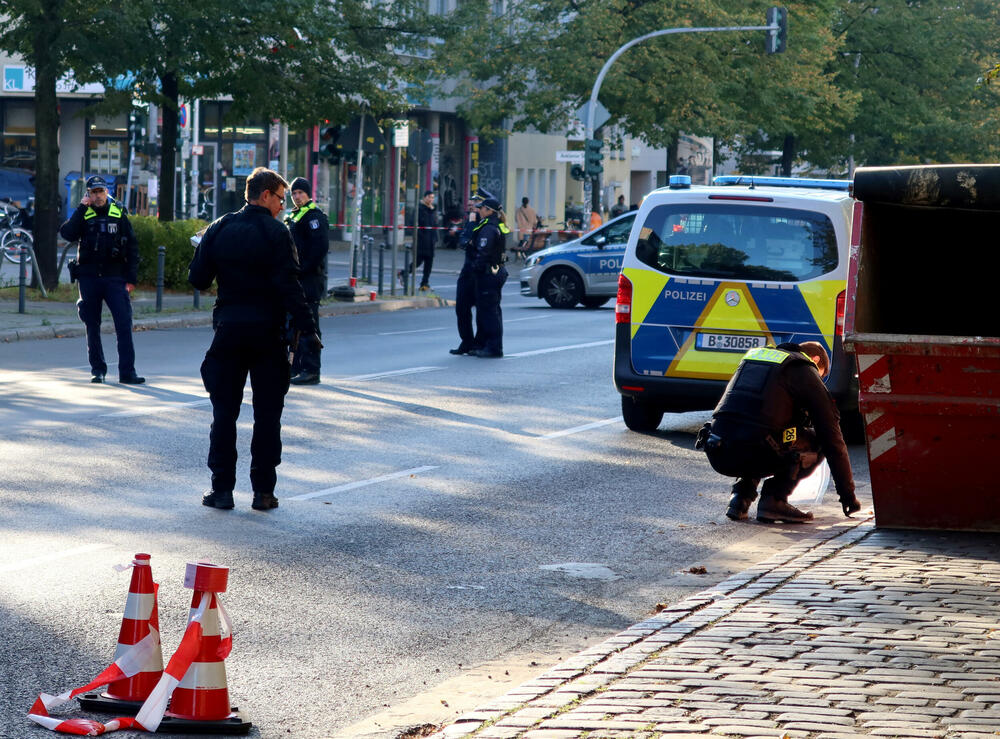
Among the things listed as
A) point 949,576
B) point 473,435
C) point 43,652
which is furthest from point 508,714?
point 473,435

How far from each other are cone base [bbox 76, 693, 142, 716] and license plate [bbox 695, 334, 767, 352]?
7.70m

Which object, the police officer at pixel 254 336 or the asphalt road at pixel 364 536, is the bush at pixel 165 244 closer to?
the asphalt road at pixel 364 536

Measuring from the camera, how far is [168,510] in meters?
8.90

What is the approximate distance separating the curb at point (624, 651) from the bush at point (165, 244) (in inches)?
716

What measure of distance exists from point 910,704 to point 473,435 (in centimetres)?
727

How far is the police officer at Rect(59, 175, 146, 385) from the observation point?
14586 millimetres

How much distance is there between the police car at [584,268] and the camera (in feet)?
93.3

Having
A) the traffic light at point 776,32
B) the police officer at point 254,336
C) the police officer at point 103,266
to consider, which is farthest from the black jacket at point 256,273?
the traffic light at point 776,32

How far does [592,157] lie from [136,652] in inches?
1426

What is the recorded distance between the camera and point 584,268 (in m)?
28.6

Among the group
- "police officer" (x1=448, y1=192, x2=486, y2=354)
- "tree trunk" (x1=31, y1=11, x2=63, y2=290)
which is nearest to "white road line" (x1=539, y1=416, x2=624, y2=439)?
→ "police officer" (x1=448, y1=192, x2=486, y2=354)

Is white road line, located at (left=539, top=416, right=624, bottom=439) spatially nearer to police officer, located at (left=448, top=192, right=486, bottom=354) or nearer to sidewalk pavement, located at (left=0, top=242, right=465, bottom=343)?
police officer, located at (left=448, top=192, right=486, bottom=354)

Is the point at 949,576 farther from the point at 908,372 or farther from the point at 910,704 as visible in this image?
the point at 910,704

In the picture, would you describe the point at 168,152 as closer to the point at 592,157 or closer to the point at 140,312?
the point at 140,312
